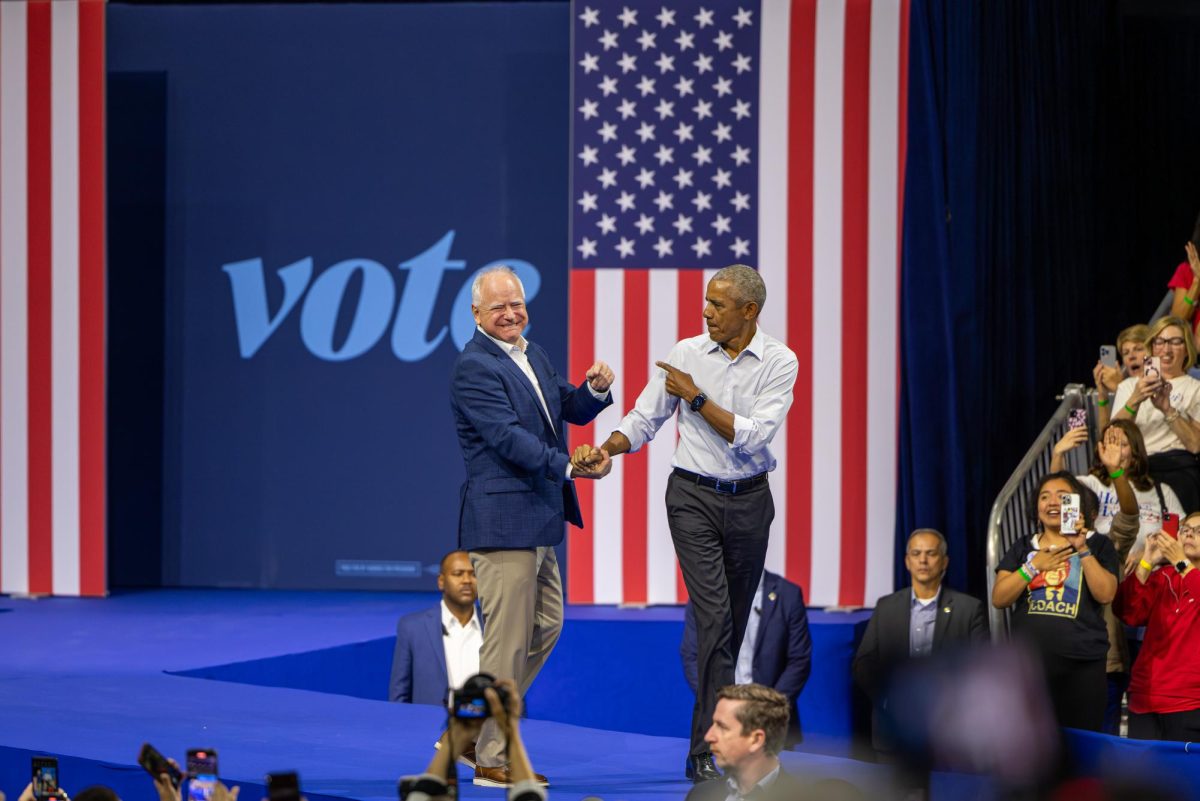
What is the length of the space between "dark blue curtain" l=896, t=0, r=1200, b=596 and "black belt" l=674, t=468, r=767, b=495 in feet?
11.5

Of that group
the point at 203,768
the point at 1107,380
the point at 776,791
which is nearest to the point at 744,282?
the point at 776,791

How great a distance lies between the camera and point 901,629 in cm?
694

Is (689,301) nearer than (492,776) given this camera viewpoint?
No

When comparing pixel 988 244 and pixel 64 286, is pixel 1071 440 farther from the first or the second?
pixel 64 286

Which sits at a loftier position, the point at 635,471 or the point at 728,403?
the point at 728,403

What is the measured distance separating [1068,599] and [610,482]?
3150 mm

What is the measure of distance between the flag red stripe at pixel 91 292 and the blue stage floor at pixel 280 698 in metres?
0.43

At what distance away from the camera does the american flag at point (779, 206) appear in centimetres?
858

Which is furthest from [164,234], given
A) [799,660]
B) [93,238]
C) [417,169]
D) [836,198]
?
[799,660]

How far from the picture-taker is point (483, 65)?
9297mm

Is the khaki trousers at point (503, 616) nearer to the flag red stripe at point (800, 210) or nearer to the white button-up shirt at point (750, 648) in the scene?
the white button-up shirt at point (750, 648)

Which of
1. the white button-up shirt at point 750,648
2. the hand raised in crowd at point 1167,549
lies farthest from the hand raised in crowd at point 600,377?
the white button-up shirt at point 750,648

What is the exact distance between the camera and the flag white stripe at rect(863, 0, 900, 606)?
8539mm

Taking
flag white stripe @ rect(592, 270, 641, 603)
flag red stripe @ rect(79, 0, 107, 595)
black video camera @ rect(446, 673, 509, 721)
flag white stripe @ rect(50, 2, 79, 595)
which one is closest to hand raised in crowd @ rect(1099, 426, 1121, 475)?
flag white stripe @ rect(592, 270, 641, 603)
